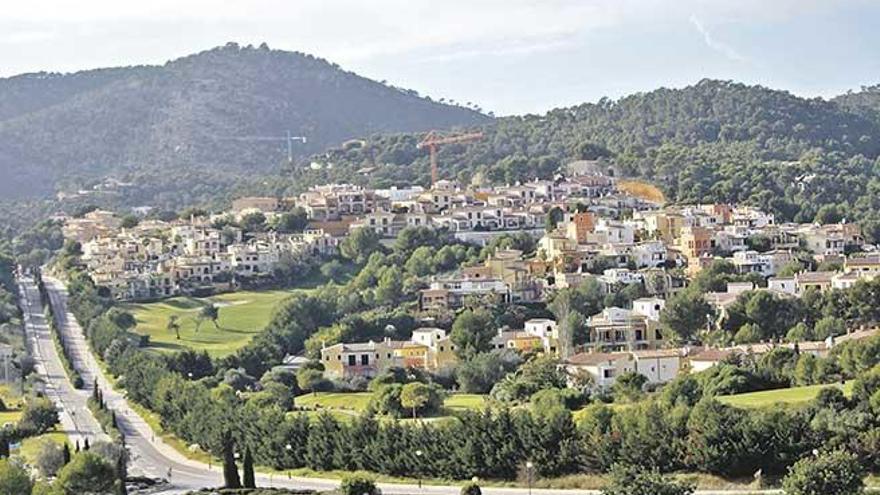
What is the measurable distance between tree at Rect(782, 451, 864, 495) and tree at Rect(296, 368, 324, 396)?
736 inches

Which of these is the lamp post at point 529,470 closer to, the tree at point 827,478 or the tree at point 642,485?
the tree at point 642,485

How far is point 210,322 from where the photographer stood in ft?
169

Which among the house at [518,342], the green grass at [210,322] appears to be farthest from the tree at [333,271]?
the house at [518,342]

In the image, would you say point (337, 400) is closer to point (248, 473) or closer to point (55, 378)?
point (248, 473)

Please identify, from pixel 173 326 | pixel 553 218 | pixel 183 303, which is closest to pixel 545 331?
pixel 173 326

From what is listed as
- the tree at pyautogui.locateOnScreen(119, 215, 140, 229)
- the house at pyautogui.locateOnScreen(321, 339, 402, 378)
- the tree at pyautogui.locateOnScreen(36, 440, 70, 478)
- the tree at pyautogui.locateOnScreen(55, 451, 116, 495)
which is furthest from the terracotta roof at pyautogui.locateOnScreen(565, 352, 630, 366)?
the tree at pyautogui.locateOnScreen(119, 215, 140, 229)

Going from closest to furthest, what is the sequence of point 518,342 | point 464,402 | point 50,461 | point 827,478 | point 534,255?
point 827,478 < point 50,461 < point 464,402 < point 518,342 < point 534,255

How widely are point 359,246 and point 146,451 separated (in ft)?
84.0

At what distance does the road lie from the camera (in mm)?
28688

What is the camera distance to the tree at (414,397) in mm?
34000

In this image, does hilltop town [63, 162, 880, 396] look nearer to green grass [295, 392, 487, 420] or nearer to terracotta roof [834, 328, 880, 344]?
terracotta roof [834, 328, 880, 344]

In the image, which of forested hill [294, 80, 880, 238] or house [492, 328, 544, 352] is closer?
house [492, 328, 544, 352]

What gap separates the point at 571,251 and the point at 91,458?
2813cm

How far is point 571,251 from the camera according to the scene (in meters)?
54.0
